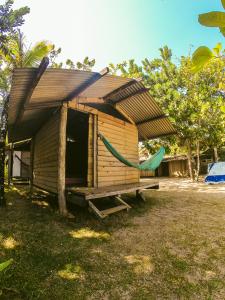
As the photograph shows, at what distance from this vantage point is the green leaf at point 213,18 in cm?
52

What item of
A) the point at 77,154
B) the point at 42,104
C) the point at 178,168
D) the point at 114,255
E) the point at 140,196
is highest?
the point at 42,104

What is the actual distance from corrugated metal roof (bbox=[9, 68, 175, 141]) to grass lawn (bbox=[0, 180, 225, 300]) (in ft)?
9.64

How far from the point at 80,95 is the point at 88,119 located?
106 cm

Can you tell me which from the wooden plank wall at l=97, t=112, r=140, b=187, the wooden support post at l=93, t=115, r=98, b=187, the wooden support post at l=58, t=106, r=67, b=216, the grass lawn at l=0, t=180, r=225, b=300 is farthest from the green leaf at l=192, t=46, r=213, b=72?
the wooden plank wall at l=97, t=112, r=140, b=187

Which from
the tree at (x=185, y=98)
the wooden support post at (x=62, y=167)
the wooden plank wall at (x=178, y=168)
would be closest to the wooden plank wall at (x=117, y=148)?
the wooden support post at (x=62, y=167)

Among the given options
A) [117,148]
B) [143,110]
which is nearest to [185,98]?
[143,110]

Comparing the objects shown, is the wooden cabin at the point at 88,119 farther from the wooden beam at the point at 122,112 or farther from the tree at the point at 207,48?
the tree at the point at 207,48

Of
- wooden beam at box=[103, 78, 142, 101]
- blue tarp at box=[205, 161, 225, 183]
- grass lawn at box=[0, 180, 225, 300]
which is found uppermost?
wooden beam at box=[103, 78, 142, 101]

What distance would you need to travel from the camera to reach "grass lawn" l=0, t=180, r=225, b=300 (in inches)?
113

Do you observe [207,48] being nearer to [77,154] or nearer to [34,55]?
[77,154]

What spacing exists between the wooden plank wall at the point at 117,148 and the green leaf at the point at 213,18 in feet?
19.2

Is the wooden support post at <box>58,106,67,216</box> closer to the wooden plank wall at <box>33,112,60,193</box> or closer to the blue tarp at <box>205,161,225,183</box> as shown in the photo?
the wooden plank wall at <box>33,112,60,193</box>

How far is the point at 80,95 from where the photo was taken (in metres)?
5.97

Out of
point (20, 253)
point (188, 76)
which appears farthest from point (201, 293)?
point (188, 76)
